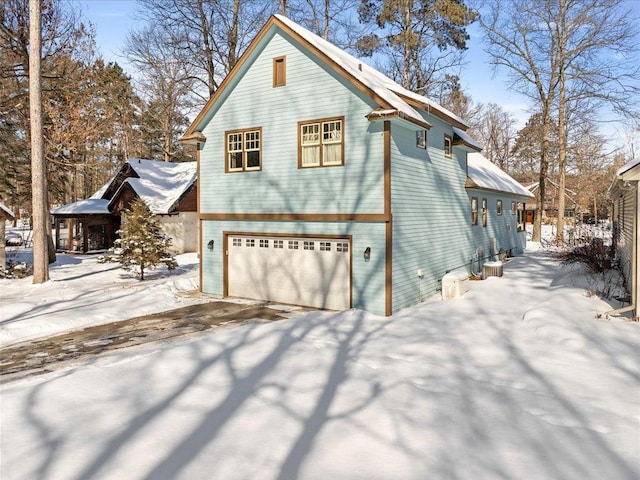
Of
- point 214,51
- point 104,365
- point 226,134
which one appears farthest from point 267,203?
point 214,51

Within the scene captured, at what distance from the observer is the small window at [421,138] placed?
1476cm

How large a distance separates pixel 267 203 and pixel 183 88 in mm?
19539

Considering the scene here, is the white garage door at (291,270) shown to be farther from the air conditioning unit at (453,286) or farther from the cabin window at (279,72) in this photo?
the cabin window at (279,72)

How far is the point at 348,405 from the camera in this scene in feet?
21.6

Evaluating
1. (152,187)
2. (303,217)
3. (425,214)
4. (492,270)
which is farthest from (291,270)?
(152,187)

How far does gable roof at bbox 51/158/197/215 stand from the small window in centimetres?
1901

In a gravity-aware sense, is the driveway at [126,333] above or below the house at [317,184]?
below

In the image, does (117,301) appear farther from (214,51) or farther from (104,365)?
(214,51)

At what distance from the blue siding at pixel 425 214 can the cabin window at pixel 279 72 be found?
417 cm

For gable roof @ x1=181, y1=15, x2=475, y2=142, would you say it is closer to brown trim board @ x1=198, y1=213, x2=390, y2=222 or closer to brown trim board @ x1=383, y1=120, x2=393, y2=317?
brown trim board @ x1=383, y1=120, x2=393, y2=317

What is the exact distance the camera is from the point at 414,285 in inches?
557

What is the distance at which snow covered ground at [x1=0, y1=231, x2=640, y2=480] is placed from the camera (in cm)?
506

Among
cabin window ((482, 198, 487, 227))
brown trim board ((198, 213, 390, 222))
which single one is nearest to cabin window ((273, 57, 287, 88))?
brown trim board ((198, 213, 390, 222))

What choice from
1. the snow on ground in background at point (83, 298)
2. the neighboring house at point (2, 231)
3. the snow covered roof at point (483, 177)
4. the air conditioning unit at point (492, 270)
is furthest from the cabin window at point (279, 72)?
the neighboring house at point (2, 231)
